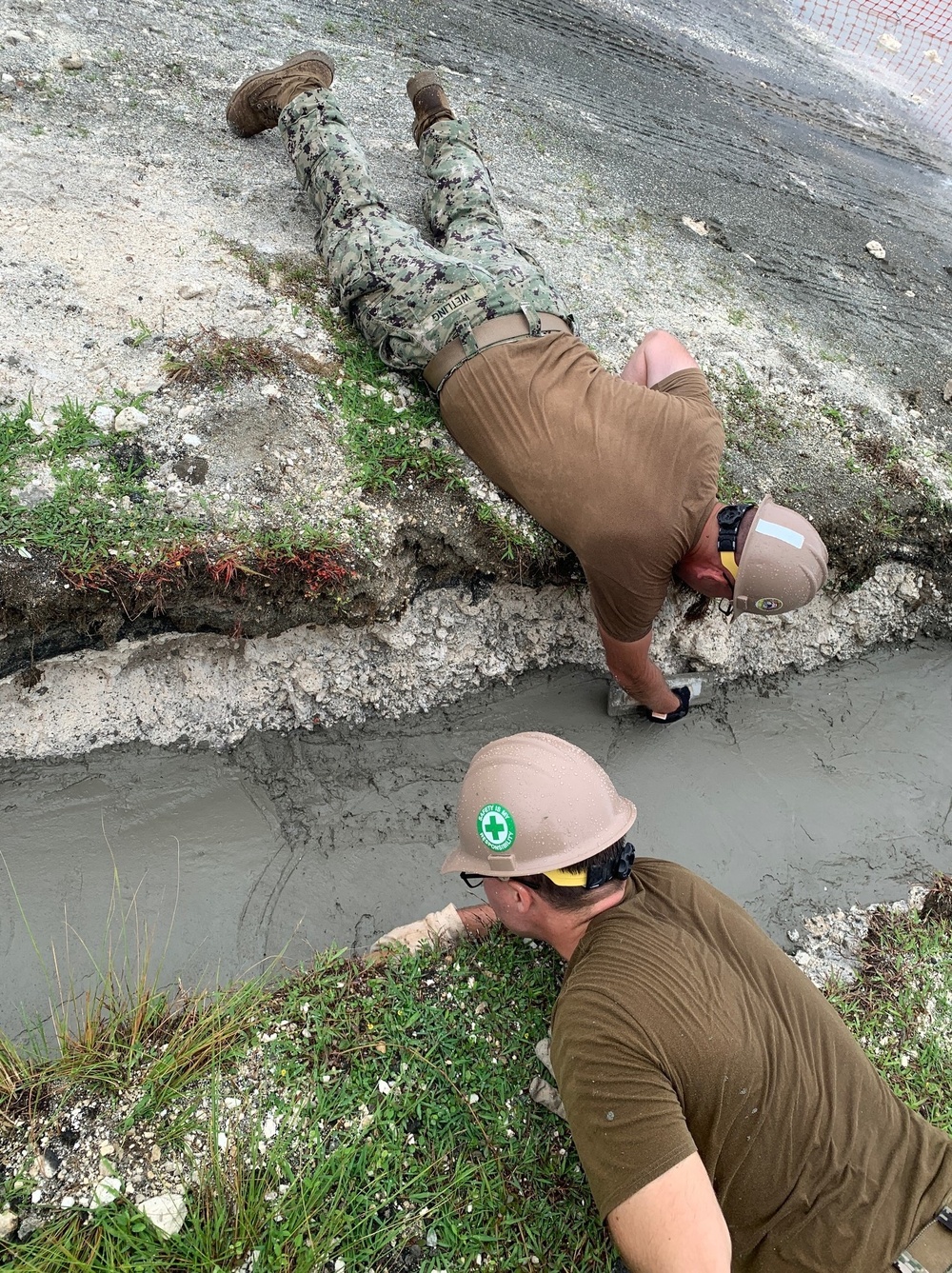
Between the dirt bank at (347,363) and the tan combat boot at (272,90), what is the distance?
4.8 inches

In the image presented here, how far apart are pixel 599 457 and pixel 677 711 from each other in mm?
1125

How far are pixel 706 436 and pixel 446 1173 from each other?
220 cm

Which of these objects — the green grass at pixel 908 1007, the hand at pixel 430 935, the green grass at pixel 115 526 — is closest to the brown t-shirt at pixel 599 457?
the green grass at pixel 115 526

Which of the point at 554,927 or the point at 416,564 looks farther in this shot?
the point at 416,564

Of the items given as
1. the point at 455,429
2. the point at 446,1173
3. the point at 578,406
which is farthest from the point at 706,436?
the point at 446,1173

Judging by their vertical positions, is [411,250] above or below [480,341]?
above

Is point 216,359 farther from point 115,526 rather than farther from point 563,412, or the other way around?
point 563,412

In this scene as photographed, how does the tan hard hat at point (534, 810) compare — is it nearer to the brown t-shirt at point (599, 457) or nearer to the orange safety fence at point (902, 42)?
the brown t-shirt at point (599, 457)

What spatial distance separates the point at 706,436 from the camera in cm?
263

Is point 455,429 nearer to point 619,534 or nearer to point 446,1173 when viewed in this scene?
point 619,534

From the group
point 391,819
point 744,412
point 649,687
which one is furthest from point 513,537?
point 744,412

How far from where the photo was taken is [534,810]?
1.91m

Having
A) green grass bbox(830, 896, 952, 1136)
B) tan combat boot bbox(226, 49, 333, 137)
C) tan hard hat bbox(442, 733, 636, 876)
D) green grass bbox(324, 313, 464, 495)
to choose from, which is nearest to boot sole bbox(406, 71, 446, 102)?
tan combat boot bbox(226, 49, 333, 137)

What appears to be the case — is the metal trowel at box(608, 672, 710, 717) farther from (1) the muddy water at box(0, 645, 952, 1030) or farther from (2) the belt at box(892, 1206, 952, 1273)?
(2) the belt at box(892, 1206, 952, 1273)
